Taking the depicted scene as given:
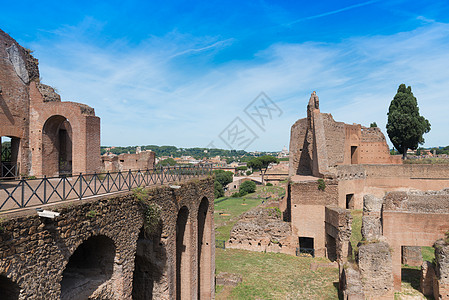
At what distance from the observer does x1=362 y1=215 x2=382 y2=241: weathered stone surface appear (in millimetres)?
13000

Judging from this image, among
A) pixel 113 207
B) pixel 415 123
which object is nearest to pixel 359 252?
pixel 113 207

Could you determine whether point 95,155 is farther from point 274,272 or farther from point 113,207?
point 274,272

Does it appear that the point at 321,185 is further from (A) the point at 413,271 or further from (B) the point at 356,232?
(A) the point at 413,271

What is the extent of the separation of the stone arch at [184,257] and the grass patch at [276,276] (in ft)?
8.21

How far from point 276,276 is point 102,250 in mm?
11781

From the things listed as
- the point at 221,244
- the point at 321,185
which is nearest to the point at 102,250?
the point at 221,244

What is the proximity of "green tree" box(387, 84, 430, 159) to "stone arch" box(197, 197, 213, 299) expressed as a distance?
3113 cm

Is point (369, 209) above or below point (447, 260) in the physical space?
above

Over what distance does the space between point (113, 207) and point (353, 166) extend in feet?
77.5

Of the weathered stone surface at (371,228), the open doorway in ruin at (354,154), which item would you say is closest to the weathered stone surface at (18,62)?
the weathered stone surface at (371,228)

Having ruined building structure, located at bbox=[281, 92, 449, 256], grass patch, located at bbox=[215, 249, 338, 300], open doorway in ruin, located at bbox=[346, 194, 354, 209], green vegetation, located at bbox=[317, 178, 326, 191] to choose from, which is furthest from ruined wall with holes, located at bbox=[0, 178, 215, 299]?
open doorway in ruin, located at bbox=[346, 194, 354, 209]

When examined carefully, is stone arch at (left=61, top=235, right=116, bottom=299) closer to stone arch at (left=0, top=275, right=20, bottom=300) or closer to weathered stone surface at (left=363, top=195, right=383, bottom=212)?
stone arch at (left=0, top=275, right=20, bottom=300)

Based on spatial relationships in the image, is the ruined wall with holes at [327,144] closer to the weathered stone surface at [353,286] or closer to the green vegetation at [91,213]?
the weathered stone surface at [353,286]

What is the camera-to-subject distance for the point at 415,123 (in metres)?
36.0
